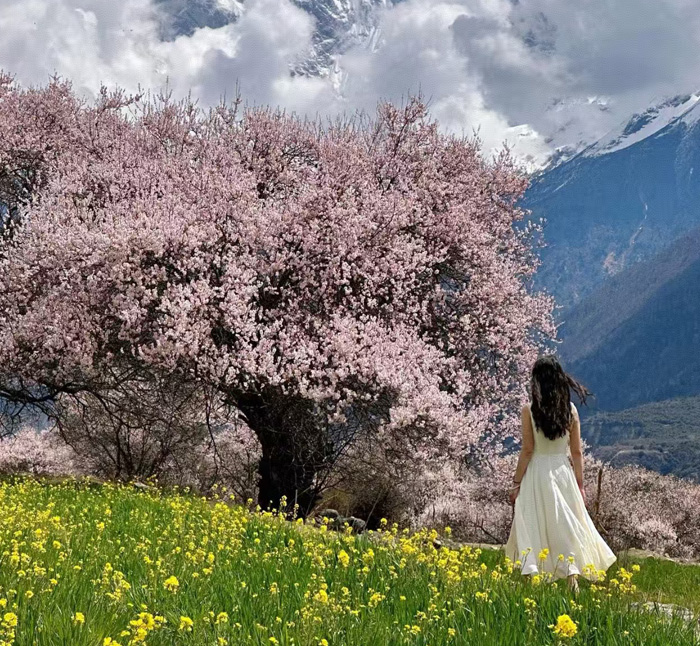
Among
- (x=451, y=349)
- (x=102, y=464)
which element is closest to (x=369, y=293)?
(x=451, y=349)

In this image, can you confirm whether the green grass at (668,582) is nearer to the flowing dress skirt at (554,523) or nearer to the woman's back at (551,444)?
the flowing dress skirt at (554,523)

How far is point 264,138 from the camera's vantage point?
2608 cm

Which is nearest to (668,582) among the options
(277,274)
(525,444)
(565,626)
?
(525,444)

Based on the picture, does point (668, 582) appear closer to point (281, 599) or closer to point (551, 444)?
point (551, 444)

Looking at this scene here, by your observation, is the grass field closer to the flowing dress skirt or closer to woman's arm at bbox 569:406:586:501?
the flowing dress skirt

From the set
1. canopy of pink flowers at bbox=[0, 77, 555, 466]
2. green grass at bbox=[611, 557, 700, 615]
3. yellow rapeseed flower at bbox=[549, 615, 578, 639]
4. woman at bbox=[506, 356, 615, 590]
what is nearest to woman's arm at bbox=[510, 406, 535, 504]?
woman at bbox=[506, 356, 615, 590]

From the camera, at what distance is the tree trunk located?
18734 mm

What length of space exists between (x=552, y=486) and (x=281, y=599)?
14.9 feet

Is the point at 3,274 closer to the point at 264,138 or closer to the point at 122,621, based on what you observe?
the point at 264,138

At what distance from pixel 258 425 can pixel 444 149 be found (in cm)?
1180

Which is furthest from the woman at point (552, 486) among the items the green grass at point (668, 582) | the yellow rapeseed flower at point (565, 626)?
the yellow rapeseed flower at point (565, 626)

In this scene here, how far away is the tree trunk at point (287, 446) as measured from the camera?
61.5 feet

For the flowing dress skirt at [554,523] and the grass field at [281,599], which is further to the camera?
the flowing dress skirt at [554,523]

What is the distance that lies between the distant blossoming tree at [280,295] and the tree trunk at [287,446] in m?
0.05
